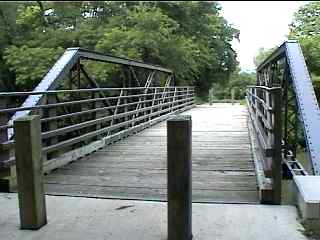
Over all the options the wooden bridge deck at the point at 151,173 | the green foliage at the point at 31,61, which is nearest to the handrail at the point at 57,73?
the wooden bridge deck at the point at 151,173

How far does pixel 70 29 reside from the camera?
18078mm

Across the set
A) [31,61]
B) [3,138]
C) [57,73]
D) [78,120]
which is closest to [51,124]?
[3,138]

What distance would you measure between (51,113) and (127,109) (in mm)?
3763

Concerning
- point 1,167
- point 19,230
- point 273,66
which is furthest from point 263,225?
point 273,66

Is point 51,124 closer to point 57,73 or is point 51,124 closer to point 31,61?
point 57,73

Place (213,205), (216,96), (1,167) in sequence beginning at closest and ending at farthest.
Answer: (213,205) < (1,167) < (216,96)

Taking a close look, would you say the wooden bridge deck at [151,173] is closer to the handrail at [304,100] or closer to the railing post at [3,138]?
the railing post at [3,138]

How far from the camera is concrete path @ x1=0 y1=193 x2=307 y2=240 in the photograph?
11.3ft

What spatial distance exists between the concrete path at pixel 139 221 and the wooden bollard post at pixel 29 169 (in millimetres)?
119

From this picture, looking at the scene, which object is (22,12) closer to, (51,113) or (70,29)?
(70,29)

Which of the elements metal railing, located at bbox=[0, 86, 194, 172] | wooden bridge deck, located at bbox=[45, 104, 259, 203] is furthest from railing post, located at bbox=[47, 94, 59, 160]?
wooden bridge deck, located at bbox=[45, 104, 259, 203]

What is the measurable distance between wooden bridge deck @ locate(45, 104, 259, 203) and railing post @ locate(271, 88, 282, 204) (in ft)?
0.90

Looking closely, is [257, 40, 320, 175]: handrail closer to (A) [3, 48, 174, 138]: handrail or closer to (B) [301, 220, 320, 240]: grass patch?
(B) [301, 220, 320, 240]: grass patch

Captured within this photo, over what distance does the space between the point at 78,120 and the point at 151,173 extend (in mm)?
3417
